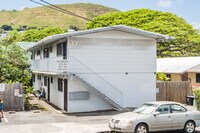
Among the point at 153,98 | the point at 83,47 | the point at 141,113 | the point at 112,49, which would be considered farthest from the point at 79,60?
the point at 141,113

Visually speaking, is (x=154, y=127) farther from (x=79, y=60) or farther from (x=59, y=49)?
(x=59, y=49)

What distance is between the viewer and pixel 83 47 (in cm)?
2694

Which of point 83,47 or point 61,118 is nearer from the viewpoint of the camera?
point 61,118

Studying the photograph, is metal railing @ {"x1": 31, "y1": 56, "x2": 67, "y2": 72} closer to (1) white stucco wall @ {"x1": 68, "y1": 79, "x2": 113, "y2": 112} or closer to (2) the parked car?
(1) white stucco wall @ {"x1": 68, "y1": 79, "x2": 113, "y2": 112}

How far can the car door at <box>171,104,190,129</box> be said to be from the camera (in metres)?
18.1

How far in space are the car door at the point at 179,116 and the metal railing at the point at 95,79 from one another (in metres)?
9.61

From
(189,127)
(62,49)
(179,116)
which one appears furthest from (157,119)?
(62,49)

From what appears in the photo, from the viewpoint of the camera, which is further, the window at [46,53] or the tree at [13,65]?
the window at [46,53]

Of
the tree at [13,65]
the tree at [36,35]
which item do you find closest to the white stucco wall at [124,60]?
the tree at [13,65]

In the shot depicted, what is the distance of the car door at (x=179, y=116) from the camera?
18070mm

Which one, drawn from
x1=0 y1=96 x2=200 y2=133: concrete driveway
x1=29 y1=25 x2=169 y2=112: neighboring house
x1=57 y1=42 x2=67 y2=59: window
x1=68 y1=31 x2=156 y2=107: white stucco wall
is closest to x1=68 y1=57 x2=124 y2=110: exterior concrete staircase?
x1=29 y1=25 x2=169 y2=112: neighboring house

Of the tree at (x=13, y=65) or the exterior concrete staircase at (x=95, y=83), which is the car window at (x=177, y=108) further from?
the tree at (x=13, y=65)

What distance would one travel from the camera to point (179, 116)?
18156mm

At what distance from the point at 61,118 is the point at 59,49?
7227 mm
